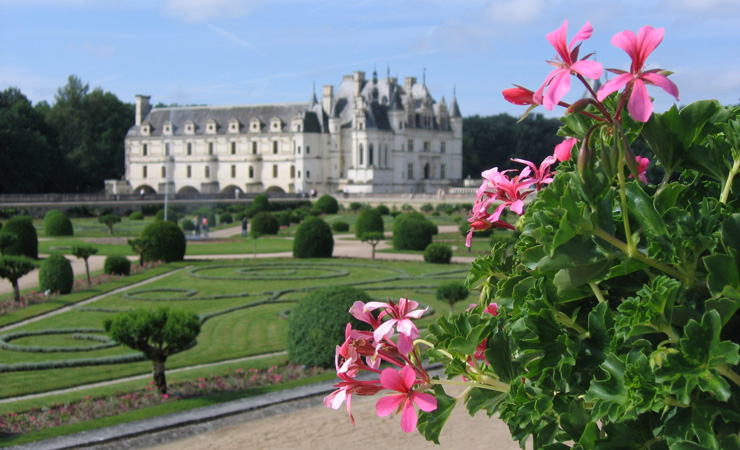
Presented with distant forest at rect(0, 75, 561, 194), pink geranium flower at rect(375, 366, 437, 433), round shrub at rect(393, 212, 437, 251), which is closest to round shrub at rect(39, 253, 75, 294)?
round shrub at rect(393, 212, 437, 251)

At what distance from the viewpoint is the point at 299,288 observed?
14555 mm

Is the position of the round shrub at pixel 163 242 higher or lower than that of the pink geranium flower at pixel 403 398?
lower

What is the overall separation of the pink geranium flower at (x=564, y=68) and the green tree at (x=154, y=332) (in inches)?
260

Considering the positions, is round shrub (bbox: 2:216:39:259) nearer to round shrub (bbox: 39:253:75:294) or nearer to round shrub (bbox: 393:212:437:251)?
round shrub (bbox: 39:253:75:294)

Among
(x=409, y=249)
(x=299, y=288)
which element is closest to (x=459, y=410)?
(x=299, y=288)

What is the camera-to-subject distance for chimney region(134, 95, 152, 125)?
61156 millimetres

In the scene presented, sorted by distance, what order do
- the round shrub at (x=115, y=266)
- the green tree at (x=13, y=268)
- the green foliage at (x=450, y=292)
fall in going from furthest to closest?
the round shrub at (x=115, y=266)
the green tree at (x=13, y=268)
the green foliage at (x=450, y=292)

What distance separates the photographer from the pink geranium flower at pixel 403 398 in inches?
57.1

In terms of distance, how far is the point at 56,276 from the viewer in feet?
45.2

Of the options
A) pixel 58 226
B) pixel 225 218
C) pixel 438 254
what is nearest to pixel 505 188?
pixel 438 254

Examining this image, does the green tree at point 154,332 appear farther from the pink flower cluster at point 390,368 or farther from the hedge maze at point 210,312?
the pink flower cluster at point 390,368

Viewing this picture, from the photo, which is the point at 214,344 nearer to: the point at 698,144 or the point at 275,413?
the point at 275,413

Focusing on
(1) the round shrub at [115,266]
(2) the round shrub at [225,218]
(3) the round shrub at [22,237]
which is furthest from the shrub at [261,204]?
(1) the round shrub at [115,266]

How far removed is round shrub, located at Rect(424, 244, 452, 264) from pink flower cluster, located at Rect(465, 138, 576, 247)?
16993 millimetres
